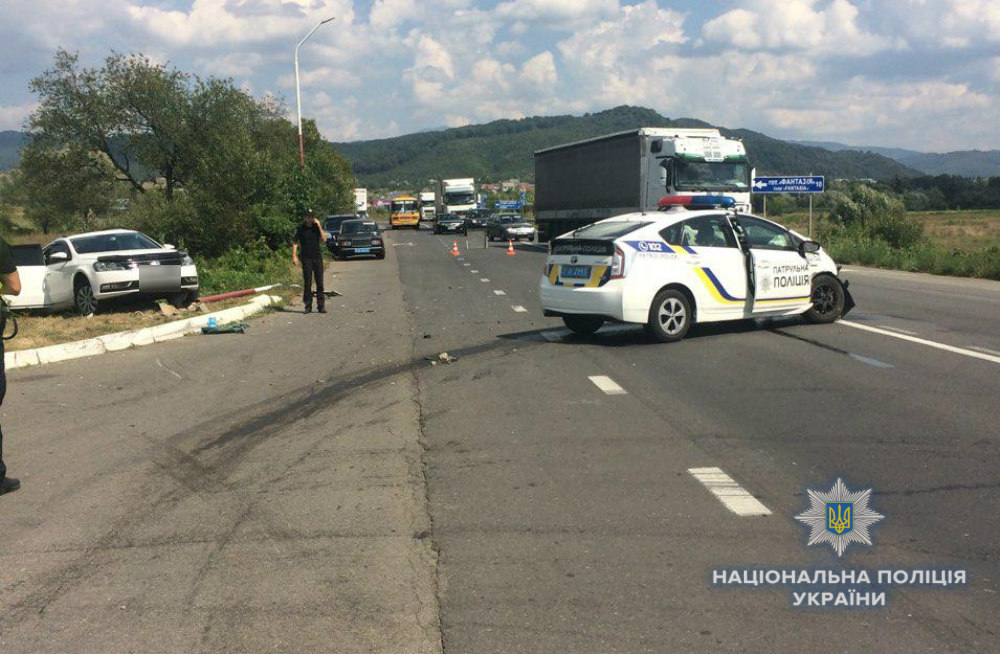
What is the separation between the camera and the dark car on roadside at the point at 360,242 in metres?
37.8

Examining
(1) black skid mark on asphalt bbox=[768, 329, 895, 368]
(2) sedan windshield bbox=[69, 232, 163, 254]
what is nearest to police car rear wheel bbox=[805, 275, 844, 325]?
(1) black skid mark on asphalt bbox=[768, 329, 895, 368]

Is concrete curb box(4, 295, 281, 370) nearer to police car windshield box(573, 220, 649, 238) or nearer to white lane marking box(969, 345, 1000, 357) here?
police car windshield box(573, 220, 649, 238)

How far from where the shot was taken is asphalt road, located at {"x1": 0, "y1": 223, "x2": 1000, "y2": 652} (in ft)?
13.9

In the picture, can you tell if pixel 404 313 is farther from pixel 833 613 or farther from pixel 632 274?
pixel 833 613

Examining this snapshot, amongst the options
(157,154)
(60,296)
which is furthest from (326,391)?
(157,154)

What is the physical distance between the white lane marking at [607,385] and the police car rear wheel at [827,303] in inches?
195

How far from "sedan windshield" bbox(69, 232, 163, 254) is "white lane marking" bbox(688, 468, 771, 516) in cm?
1353

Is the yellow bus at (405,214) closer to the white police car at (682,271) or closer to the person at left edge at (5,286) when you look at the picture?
the white police car at (682,271)

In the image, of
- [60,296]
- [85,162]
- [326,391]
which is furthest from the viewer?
[85,162]

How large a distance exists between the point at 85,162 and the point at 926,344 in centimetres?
4288

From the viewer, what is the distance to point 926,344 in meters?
11.8

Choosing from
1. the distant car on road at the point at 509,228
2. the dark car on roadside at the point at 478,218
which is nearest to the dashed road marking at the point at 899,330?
the distant car on road at the point at 509,228

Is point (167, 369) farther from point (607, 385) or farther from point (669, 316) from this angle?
point (669, 316)

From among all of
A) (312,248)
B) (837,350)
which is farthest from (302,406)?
(312,248)
